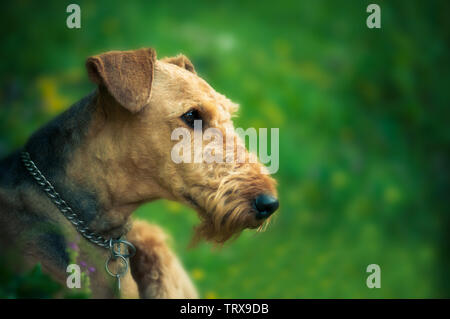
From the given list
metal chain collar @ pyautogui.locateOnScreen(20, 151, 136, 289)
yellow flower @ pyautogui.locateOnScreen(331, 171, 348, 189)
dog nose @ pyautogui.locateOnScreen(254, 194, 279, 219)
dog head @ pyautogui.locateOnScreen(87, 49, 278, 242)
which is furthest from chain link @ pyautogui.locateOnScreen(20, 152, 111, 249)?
yellow flower @ pyautogui.locateOnScreen(331, 171, 348, 189)

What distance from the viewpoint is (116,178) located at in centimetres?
278

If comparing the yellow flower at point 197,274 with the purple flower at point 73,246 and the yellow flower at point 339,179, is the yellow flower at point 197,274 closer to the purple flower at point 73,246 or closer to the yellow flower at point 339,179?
the purple flower at point 73,246

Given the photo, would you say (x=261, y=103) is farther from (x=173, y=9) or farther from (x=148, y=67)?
(x=148, y=67)

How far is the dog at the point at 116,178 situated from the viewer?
2.63 m

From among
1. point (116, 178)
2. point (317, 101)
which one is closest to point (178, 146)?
point (116, 178)

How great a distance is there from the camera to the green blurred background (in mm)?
6492

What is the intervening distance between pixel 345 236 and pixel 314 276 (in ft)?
4.88

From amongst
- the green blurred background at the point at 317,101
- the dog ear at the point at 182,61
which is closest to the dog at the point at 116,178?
the dog ear at the point at 182,61

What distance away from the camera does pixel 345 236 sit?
6.93m

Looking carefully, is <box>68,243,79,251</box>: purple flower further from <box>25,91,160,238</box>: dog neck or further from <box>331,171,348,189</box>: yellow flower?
<box>331,171,348,189</box>: yellow flower

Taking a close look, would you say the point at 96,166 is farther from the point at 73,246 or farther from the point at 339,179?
the point at 339,179

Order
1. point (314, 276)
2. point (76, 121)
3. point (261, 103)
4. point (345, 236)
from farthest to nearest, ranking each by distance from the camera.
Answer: point (261, 103) → point (345, 236) → point (314, 276) → point (76, 121)

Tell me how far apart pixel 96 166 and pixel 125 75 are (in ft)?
1.93
